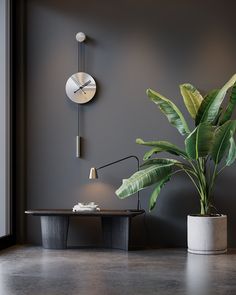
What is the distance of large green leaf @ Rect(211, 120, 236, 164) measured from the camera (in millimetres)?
3811

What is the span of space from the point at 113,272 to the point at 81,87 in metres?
2.12

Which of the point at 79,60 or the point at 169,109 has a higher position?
the point at 79,60

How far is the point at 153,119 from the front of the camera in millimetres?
4711

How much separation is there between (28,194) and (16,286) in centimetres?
→ 193

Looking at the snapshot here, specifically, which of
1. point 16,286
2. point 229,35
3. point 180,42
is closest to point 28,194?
point 16,286

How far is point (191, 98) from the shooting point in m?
4.27

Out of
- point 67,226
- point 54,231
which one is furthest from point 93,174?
point 54,231

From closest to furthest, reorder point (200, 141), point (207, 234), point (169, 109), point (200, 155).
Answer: point (200, 141) → point (200, 155) → point (207, 234) → point (169, 109)

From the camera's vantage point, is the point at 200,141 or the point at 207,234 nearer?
the point at 200,141

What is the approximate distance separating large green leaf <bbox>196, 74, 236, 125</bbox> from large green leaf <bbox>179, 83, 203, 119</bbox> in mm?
184

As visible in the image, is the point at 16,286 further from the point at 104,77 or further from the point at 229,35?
the point at 229,35

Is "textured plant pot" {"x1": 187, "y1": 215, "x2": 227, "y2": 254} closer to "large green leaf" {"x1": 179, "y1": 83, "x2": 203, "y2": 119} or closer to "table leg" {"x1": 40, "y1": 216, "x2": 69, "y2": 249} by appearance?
"large green leaf" {"x1": 179, "y1": 83, "x2": 203, "y2": 119}

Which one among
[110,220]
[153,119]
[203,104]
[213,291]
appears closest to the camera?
[213,291]

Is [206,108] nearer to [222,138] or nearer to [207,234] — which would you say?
[222,138]
